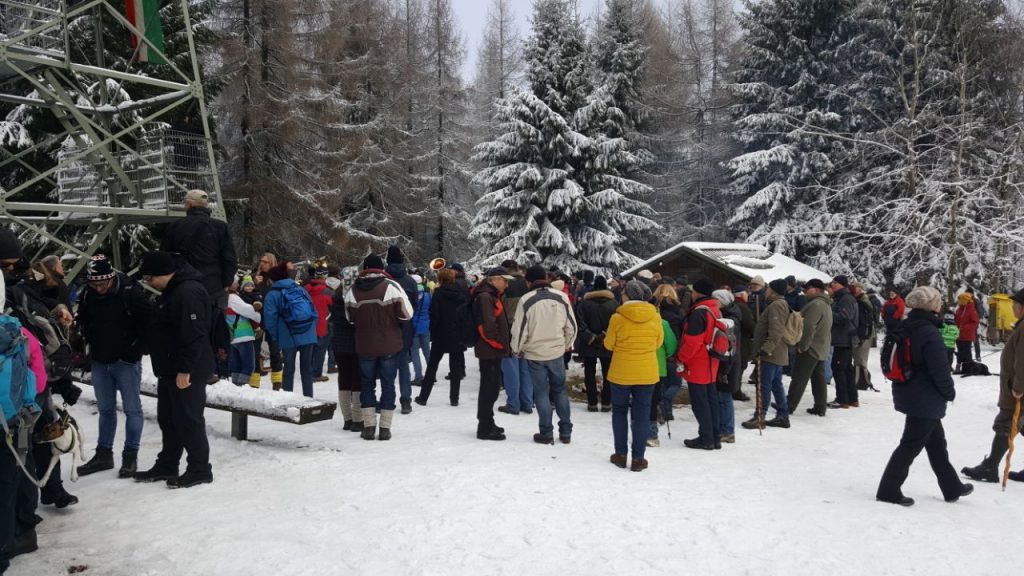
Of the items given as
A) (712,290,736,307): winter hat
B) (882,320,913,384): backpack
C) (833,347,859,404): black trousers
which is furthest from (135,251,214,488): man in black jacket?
(833,347,859,404): black trousers

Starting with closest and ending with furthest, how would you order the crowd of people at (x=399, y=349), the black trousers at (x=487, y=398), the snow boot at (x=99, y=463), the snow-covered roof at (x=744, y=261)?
1. the crowd of people at (x=399, y=349)
2. the snow boot at (x=99, y=463)
3. the black trousers at (x=487, y=398)
4. the snow-covered roof at (x=744, y=261)

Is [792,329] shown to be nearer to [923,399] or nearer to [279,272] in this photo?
[923,399]

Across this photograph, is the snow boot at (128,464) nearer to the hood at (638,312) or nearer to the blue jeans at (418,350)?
the hood at (638,312)

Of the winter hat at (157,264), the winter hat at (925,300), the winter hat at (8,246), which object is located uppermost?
the winter hat at (8,246)

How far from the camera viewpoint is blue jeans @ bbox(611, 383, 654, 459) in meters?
6.49

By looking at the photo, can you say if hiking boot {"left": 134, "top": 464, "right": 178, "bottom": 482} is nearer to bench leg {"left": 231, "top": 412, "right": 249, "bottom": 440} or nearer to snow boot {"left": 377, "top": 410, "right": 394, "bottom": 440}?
bench leg {"left": 231, "top": 412, "right": 249, "bottom": 440}

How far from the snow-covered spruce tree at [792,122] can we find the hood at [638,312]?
22.1 meters

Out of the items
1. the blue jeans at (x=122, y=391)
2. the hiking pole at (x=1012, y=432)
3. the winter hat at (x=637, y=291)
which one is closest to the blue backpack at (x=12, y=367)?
the blue jeans at (x=122, y=391)

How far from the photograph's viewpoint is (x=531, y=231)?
1006 inches

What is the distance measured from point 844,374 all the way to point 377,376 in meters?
7.51

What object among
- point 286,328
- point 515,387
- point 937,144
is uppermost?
point 937,144

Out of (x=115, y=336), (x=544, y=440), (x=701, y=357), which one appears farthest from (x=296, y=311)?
(x=701, y=357)

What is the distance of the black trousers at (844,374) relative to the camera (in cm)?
1050

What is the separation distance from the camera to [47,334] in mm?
4574
